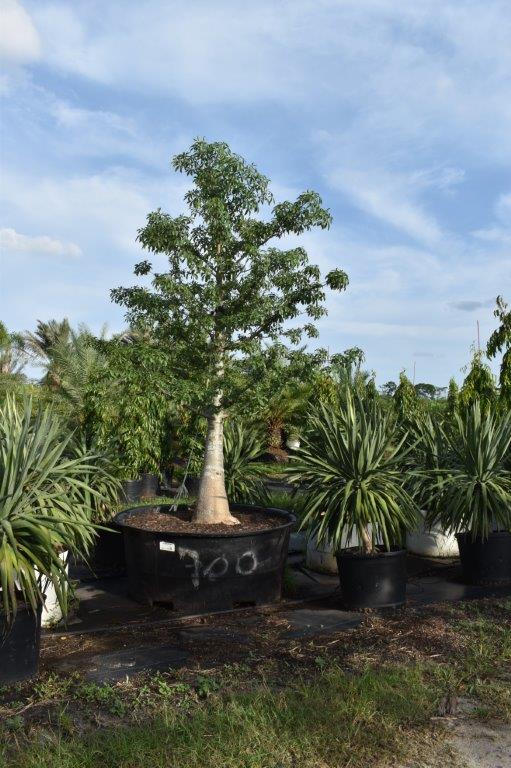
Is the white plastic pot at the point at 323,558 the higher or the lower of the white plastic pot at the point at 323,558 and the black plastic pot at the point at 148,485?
the lower

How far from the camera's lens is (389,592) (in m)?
6.42

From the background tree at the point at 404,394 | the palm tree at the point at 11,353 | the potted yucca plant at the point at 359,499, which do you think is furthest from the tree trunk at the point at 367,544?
the palm tree at the point at 11,353

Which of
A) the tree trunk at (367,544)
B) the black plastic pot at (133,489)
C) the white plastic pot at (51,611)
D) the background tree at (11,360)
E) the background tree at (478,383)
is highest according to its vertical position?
the background tree at (11,360)

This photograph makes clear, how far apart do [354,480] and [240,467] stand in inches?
103

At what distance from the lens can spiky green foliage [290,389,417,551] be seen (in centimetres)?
648

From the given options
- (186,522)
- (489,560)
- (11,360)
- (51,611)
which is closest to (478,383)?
(489,560)

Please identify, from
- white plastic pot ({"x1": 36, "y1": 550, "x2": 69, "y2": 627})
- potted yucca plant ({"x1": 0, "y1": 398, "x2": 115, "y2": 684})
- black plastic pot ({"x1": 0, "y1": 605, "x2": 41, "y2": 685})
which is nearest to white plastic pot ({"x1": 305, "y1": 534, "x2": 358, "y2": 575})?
white plastic pot ({"x1": 36, "y1": 550, "x2": 69, "y2": 627})

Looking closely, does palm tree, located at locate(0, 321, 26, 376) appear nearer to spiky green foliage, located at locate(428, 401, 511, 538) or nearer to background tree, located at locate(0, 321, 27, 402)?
background tree, located at locate(0, 321, 27, 402)

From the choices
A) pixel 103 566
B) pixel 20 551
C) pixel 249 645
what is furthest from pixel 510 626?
pixel 103 566

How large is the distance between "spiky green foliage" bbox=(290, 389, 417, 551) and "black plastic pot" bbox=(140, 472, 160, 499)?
7696 millimetres

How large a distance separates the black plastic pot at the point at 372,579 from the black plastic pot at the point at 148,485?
8312mm

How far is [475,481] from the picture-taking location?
761 centimetres

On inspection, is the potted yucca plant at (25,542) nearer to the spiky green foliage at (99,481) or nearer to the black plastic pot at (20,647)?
the black plastic pot at (20,647)

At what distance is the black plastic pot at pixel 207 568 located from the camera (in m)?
6.30
